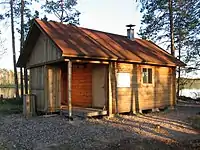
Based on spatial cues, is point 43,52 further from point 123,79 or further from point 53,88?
point 123,79

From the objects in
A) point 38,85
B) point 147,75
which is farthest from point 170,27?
point 38,85

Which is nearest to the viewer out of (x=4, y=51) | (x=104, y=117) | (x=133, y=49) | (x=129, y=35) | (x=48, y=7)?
(x=104, y=117)

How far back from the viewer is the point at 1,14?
23.5 metres

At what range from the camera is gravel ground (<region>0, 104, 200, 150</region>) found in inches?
285

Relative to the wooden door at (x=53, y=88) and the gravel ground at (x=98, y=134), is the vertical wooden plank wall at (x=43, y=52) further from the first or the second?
the gravel ground at (x=98, y=134)

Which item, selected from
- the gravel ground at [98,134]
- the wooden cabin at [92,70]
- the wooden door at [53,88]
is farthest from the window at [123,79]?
the wooden door at [53,88]

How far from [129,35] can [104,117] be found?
7172 millimetres

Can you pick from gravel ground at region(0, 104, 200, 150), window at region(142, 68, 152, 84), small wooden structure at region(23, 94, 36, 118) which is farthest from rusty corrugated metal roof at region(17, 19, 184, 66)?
small wooden structure at region(23, 94, 36, 118)

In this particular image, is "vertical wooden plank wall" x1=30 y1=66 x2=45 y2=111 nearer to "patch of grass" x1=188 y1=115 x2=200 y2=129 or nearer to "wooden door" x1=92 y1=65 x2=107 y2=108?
"wooden door" x1=92 y1=65 x2=107 y2=108

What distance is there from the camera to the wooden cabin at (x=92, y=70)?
37.4 ft

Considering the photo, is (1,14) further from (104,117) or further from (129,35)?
(104,117)

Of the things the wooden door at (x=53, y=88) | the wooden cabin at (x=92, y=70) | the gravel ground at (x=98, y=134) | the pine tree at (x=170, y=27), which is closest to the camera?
the gravel ground at (x=98, y=134)

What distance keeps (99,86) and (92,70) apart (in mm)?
982

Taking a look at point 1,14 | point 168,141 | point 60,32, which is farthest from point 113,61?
point 1,14
